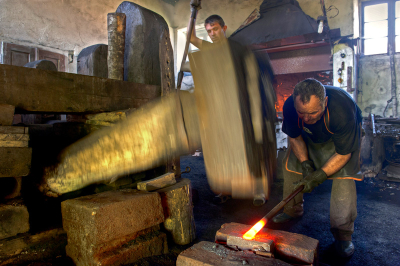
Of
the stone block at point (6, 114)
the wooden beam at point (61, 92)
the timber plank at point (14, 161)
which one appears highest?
the wooden beam at point (61, 92)

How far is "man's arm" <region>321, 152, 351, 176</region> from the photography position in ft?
7.82

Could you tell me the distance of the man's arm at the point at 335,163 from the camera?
2385mm

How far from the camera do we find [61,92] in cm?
212

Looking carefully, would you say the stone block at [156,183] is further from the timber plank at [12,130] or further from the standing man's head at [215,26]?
the standing man's head at [215,26]

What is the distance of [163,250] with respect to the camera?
1.96 metres

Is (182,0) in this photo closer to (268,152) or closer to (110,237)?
(268,152)

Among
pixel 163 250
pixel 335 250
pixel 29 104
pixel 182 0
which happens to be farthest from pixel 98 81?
pixel 182 0

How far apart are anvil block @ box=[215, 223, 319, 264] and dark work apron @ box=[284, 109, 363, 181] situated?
3.63 feet

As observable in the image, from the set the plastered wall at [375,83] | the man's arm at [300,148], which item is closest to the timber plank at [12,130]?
the man's arm at [300,148]

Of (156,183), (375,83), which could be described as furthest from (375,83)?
(156,183)

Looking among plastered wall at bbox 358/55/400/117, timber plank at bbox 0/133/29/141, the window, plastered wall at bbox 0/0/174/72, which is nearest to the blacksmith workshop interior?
timber plank at bbox 0/133/29/141

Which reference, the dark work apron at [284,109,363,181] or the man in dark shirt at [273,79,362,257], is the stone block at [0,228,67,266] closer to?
the man in dark shirt at [273,79,362,257]

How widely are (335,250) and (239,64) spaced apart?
6.43ft

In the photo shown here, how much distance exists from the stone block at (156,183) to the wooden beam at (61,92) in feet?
2.90
